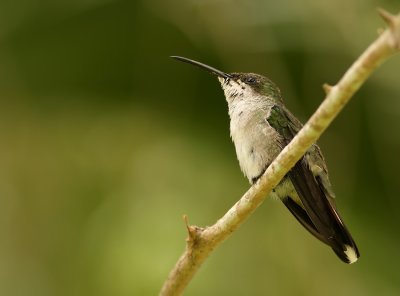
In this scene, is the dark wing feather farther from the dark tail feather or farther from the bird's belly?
the bird's belly

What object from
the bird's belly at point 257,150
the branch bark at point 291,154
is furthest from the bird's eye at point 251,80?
the branch bark at point 291,154

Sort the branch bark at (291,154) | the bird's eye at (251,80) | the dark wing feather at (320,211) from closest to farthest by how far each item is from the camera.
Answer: the branch bark at (291,154) < the dark wing feather at (320,211) < the bird's eye at (251,80)

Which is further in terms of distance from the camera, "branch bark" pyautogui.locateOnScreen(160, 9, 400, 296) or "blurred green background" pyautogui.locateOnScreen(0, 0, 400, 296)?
"blurred green background" pyautogui.locateOnScreen(0, 0, 400, 296)

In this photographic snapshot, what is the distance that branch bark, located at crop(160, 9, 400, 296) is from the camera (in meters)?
1.80

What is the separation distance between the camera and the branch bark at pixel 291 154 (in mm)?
1801

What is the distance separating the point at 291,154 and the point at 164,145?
1999 mm

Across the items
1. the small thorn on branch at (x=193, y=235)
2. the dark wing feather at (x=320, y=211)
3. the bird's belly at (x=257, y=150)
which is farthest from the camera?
the bird's belly at (x=257, y=150)

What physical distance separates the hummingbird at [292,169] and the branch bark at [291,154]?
0.45 meters

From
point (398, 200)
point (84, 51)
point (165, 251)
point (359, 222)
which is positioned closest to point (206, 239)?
point (165, 251)

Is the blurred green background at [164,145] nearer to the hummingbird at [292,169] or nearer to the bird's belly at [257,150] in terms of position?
the hummingbird at [292,169]

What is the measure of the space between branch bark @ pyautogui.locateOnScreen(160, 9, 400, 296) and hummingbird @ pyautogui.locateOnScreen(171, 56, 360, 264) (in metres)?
0.45

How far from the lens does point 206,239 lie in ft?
8.66

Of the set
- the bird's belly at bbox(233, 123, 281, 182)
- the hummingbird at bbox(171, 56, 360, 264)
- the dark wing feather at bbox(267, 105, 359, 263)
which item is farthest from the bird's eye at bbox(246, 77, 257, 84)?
the dark wing feather at bbox(267, 105, 359, 263)

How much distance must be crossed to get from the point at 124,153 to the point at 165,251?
719 millimetres
